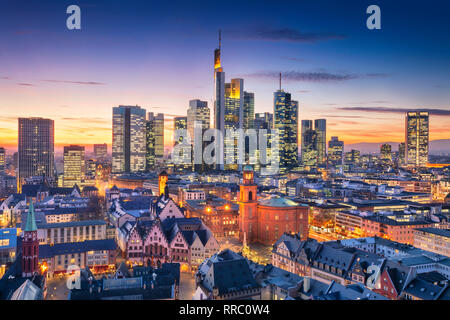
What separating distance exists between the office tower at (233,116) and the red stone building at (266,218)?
123303 mm

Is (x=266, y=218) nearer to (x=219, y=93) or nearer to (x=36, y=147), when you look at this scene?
(x=36, y=147)

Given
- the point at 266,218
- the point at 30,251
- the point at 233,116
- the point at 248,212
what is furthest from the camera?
the point at 233,116

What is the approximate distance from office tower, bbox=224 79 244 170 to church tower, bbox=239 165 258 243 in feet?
404

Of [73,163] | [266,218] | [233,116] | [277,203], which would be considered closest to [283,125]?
[233,116]

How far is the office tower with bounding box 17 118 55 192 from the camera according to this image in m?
138

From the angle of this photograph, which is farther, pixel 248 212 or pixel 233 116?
pixel 233 116

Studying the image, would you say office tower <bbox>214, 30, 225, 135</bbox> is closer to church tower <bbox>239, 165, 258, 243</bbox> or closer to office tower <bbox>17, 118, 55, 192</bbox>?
office tower <bbox>17, 118, 55, 192</bbox>

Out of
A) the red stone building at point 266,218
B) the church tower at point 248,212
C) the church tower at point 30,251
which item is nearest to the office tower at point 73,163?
the church tower at point 248,212

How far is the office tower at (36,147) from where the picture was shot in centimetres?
13762

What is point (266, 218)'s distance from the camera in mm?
55469

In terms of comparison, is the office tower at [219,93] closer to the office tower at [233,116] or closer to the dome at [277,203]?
the office tower at [233,116]

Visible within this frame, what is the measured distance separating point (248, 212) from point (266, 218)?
2.86m
